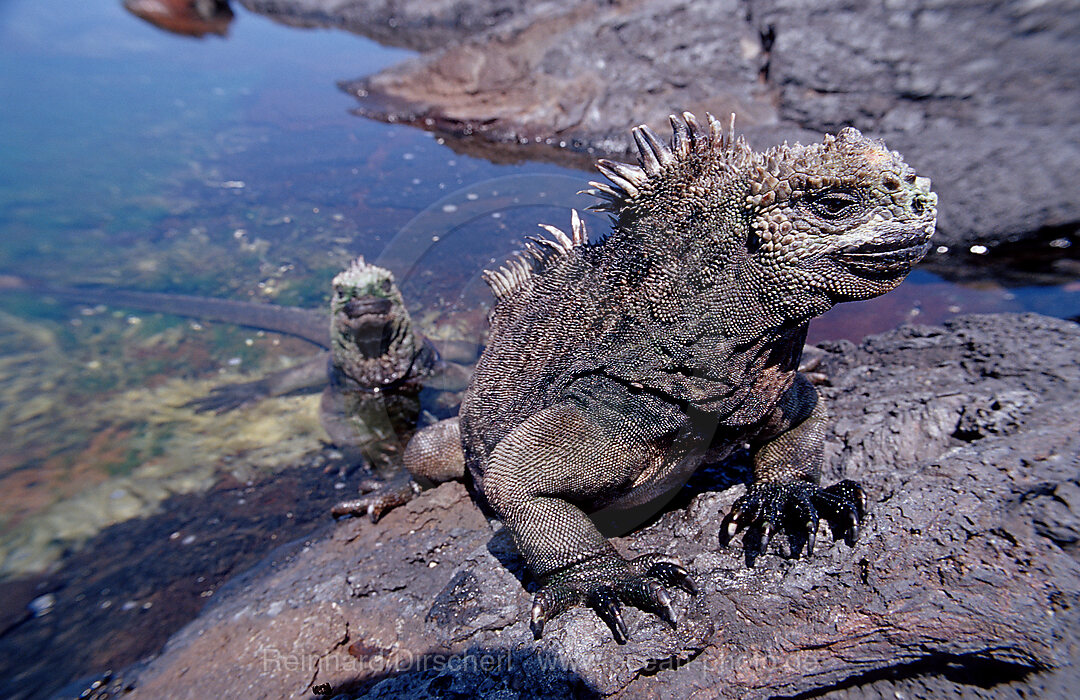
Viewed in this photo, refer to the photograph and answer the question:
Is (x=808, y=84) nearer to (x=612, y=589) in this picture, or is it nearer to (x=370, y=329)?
(x=370, y=329)

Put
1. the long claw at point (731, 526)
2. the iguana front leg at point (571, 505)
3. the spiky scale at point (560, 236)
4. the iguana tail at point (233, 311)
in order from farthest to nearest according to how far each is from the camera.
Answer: the iguana tail at point (233, 311), the spiky scale at point (560, 236), the long claw at point (731, 526), the iguana front leg at point (571, 505)

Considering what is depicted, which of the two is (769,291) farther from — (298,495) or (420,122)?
(420,122)

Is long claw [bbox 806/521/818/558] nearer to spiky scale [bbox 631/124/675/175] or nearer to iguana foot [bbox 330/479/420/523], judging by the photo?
spiky scale [bbox 631/124/675/175]

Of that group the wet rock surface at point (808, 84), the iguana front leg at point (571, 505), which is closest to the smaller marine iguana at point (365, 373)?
the iguana front leg at point (571, 505)

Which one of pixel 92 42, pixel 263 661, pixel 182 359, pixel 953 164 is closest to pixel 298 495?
pixel 263 661

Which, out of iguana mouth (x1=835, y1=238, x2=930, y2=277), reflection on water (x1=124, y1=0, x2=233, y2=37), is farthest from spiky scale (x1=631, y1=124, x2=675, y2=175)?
reflection on water (x1=124, y1=0, x2=233, y2=37)

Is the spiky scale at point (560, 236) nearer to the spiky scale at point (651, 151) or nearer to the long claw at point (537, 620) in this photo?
the spiky scale at point (651, 151)

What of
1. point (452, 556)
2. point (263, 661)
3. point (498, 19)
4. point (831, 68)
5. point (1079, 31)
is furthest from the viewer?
A: point (498, 19)
